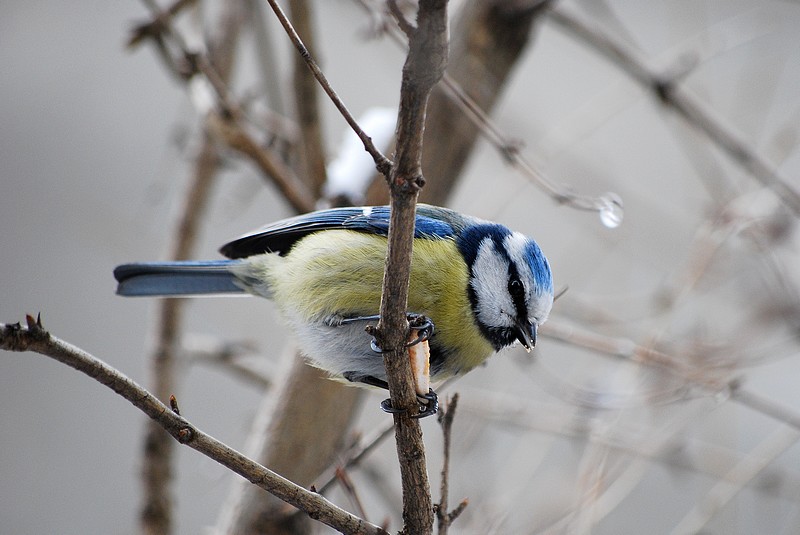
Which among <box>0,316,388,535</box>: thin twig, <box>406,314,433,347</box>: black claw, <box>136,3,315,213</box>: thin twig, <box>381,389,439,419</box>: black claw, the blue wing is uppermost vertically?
<box>136,3,315,213</box>: thin twig

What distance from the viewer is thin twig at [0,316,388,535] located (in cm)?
96

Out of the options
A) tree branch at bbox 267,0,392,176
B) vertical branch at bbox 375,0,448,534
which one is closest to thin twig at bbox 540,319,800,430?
vertical branch at bbox 375,0,448,534

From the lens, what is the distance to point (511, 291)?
1746 mm

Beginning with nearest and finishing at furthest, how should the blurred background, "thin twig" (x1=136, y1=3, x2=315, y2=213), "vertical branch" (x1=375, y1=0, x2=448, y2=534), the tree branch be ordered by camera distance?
"vertical branch" (x1=375, y1=0, x2=448, y2=534)
the tree branch
"thin twig" (x1=136, y1=3, x2=315, y2=213)
the blurred background

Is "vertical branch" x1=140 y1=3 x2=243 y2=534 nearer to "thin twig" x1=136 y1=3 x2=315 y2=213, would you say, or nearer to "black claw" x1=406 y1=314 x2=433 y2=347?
"thin twig" x1=136 y1=3 x2=315 y2=213

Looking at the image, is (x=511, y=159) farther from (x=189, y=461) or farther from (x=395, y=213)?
(x=189, y=461)

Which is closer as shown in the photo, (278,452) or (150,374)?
(278,452)

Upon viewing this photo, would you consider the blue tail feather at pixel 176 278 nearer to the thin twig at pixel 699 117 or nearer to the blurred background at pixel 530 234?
the blurred background at pixel 530 234

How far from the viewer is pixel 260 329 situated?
3738mm

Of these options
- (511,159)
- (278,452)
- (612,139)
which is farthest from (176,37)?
(612,139)

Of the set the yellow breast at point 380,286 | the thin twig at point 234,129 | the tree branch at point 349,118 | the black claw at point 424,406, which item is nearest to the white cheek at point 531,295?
the yellow breast at point 380,286

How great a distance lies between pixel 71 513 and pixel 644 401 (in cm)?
301

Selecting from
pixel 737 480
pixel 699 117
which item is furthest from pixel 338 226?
pixel 737 480

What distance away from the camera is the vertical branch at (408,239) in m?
0.87
